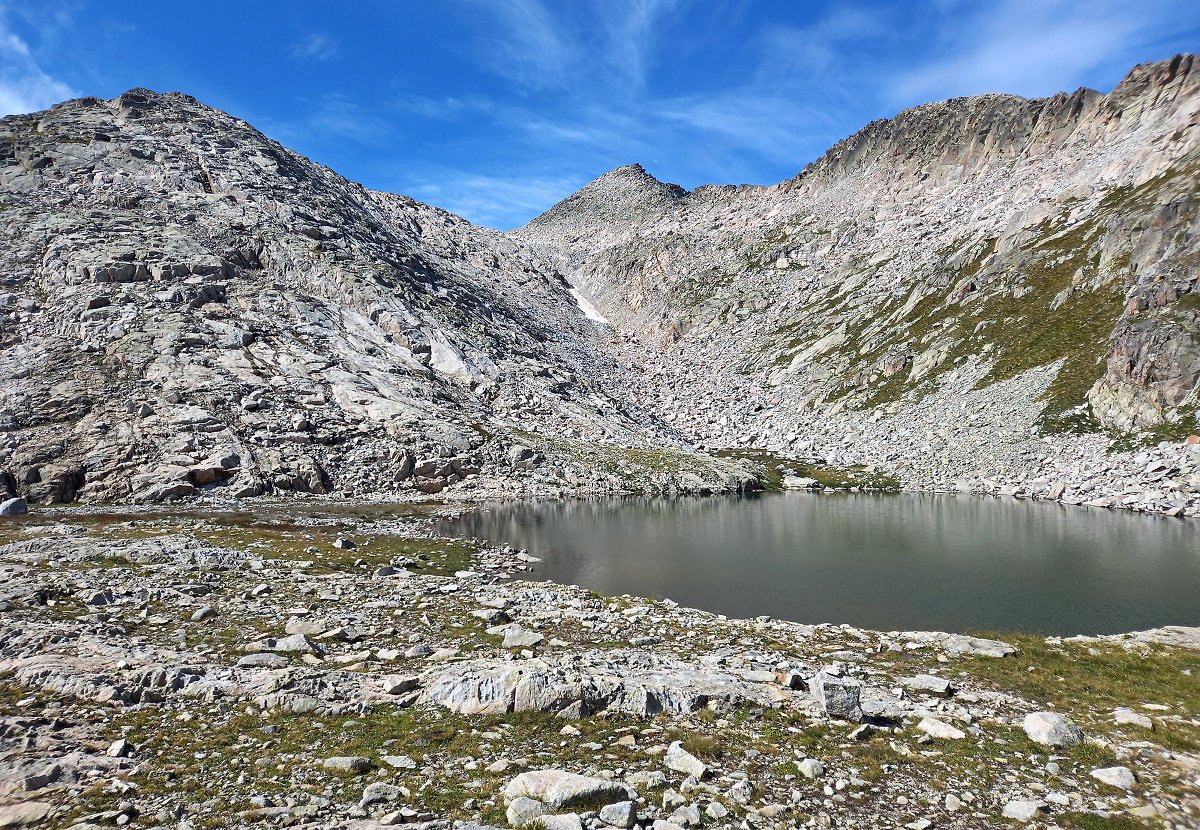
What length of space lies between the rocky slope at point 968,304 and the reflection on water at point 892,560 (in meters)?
18.0

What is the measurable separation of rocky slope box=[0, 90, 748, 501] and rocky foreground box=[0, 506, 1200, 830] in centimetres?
5189

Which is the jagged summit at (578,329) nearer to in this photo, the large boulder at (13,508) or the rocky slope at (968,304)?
the rocky slope at (968,304)

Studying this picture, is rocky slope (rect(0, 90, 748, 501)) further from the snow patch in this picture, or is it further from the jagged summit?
the snow patch

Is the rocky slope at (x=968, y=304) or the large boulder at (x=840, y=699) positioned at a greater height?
the rocky slope at (x=968, y=304)

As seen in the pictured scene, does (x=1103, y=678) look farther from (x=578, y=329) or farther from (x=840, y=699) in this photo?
(x=578, y=329)

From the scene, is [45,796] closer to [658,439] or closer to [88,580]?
[88,580]

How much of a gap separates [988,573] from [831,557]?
9.82 metres

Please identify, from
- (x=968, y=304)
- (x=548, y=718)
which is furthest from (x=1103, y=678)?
(x=968, y=304)

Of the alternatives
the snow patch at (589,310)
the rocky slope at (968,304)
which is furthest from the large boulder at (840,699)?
the snow patch at (589,310)

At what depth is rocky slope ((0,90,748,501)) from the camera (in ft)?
224

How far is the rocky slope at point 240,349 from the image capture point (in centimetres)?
6825

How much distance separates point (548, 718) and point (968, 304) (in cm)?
13159

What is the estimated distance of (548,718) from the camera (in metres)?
14.2

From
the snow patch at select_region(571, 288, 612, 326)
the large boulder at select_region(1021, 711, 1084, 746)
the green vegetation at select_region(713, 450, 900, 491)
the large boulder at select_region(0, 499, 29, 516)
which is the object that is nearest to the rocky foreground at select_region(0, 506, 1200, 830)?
the large boulder at select_region(1021, 711, 1084, 746)
